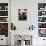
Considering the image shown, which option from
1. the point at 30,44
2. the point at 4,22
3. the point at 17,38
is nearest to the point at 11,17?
the point at 4,22

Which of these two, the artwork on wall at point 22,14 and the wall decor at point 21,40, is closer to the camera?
the wall decor at point 21,40

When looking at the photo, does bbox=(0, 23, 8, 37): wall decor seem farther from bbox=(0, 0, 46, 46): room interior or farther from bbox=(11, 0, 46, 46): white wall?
bbox=(11, 0, 46, 46): white wall

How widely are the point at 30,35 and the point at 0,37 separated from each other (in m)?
1.68

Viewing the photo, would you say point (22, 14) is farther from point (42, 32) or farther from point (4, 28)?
point (42, 32)

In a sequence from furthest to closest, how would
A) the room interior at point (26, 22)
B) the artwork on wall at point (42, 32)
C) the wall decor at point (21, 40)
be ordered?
1. the artwork on wall at point (42, 32)
2. the room interior at point (26, 22)
3. the wall decor at point (21, 40)

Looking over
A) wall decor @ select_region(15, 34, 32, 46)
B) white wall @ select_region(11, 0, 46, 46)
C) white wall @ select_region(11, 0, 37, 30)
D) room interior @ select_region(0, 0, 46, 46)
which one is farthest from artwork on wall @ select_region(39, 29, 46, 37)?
wall decor @ select_region(15, 34, 32, 46)

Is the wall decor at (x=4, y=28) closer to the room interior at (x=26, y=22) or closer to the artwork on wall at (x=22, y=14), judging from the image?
the room interior at (x=26, y=22)

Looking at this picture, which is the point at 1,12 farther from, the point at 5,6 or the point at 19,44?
the point at 19,44

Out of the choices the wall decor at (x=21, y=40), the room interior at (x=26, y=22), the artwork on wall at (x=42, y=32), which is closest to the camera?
the wall decor at (x=21, y=40)

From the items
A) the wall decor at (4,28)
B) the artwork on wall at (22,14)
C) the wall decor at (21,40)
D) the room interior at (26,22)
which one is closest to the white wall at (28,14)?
the room interior at (26,22)

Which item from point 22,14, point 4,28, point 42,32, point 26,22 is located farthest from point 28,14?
point 4,28

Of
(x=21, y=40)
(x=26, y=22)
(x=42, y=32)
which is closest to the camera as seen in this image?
(x=21, y=40)

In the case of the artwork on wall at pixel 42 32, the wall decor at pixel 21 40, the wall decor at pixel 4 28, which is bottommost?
the wall decor at pixel 21 40

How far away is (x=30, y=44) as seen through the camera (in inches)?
254
